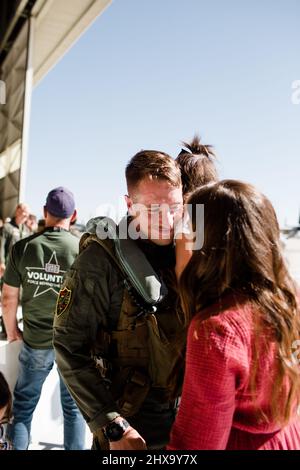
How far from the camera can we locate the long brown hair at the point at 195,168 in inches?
58.1

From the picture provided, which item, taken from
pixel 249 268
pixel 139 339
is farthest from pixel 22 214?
pixel 249 268

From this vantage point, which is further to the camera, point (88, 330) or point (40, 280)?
point (40, 280)

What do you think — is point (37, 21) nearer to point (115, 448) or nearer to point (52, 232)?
point (52, 232)

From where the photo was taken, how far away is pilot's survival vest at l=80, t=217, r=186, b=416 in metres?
1.13

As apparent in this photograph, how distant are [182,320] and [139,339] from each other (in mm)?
150

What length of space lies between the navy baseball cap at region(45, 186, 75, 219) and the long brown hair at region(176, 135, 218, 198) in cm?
99

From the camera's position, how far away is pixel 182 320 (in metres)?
1.17

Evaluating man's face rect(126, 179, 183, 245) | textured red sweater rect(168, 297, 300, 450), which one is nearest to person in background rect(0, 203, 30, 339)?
man's face rect(126, 179, 183, 245)

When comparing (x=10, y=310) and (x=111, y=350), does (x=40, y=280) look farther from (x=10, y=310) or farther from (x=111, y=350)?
(x=111, y=350)

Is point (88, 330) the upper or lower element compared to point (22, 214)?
lower

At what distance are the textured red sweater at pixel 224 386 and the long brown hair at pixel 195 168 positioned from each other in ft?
2.36

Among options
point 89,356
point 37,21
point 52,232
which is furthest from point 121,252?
point 37,21
